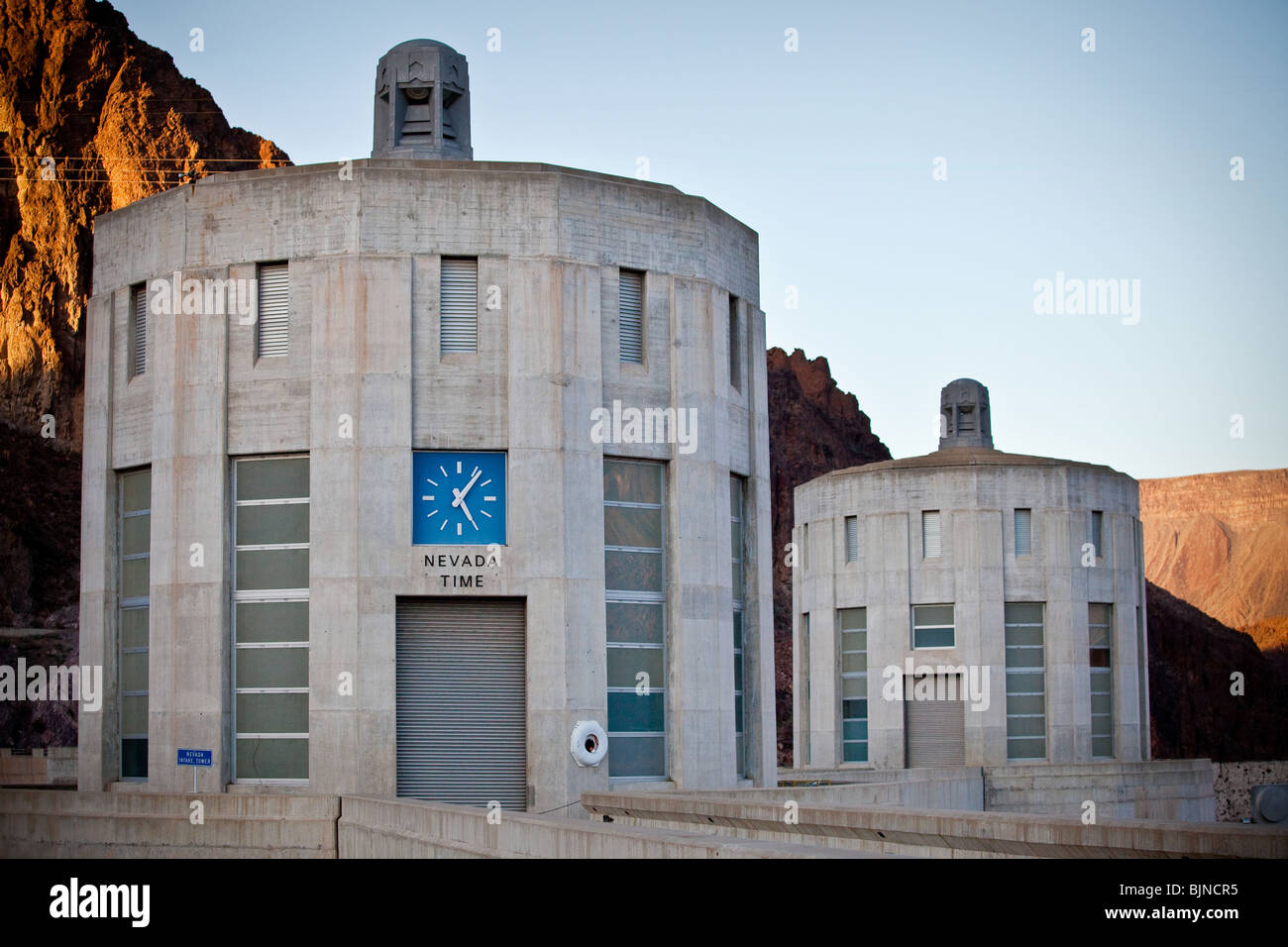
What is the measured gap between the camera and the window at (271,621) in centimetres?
2803

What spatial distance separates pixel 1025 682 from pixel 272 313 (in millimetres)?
35924

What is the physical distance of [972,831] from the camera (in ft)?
60.1

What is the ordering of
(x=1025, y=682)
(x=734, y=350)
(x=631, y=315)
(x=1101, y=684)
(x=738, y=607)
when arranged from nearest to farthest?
(x=631, y=315)
(x=738, y=607)
(x=734, y=350)
(x=1025, y=682)
(x=1101, y=684)

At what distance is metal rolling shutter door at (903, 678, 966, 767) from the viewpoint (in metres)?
57.2

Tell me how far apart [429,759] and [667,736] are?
4.25 m

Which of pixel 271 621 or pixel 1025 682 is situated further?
pixel 1025 682

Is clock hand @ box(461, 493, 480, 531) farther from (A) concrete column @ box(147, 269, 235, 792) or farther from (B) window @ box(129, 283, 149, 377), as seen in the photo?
(B) window @ box(129, 283, 149, 377)

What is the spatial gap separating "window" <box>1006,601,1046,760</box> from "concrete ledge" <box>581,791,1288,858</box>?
35474mm

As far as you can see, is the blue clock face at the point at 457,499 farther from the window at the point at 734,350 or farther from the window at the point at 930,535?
the window at the point at 930,535

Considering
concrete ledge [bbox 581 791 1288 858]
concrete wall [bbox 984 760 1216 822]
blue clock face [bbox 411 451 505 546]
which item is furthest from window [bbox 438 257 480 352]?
concrete wall [bbox 984 760 1216 822]

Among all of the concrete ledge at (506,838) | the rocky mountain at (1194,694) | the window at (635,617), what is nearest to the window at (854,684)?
the window at (635,617)

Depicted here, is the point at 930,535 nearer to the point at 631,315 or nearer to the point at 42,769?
the point at 42,769

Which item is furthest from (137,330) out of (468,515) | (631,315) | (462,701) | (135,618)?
(462,701)

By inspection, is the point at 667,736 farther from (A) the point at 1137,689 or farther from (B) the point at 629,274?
(A) the point at 1137,689
